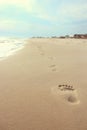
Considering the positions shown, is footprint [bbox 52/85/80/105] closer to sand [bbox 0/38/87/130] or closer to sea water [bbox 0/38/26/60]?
sand [bbox 0/38/87/130]

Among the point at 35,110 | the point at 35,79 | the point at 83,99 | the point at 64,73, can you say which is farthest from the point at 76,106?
the point at 64,73

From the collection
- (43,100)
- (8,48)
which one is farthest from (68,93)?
(8,48)

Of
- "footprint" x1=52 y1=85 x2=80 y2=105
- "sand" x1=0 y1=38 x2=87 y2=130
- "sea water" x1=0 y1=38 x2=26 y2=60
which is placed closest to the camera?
"sand" x1=0 y1=38 x2=87 y2=130

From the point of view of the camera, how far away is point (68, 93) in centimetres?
324

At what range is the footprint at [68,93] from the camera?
3.06 m

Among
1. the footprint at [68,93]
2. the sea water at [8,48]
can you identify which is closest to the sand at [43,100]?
the footprint at [68,93]

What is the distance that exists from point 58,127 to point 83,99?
775 mm

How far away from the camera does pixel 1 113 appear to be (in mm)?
2648

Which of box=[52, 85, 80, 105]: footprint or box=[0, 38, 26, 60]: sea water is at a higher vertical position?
box=[52, 85, 80, 105]: footprint

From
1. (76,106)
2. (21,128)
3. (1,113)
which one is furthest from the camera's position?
(76,106)

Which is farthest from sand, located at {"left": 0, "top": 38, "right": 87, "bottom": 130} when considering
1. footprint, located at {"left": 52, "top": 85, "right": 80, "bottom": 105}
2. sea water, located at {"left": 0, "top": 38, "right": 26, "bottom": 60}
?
sea water, located at {"left": 0, "top": 38, "right": 26, "bottom": 60}

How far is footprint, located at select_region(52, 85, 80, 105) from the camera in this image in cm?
306

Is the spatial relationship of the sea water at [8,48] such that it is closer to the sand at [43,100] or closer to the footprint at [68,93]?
the sand at [43,100]

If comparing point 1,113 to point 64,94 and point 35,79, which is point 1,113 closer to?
point 64,94
